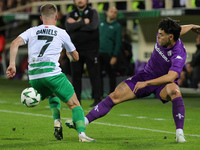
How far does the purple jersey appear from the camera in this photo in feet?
23.4

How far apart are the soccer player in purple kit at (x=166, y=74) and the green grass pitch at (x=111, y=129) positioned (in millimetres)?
371

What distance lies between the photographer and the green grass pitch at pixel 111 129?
6.91 m

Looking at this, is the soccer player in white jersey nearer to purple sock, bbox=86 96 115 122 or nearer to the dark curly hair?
purple sock, bbox=86 96 115 122

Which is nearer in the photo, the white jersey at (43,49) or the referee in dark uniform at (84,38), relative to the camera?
the white jersey at (43,49)

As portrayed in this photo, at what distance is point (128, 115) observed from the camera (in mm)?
10781

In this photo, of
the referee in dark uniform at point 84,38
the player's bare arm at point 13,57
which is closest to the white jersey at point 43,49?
the player's bare arm at point 13,57

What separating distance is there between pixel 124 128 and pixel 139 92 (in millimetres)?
1248

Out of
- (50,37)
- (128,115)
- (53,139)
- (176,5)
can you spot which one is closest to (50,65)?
(50,37)

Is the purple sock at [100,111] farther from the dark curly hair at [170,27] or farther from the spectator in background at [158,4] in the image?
the spectator in background at [158,4]

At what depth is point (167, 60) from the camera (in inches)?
295

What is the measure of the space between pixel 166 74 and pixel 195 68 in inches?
359

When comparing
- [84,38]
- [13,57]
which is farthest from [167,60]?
[84,38]

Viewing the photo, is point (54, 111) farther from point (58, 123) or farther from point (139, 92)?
point (139, 92)

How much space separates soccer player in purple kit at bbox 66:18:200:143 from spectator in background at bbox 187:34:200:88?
802cm
